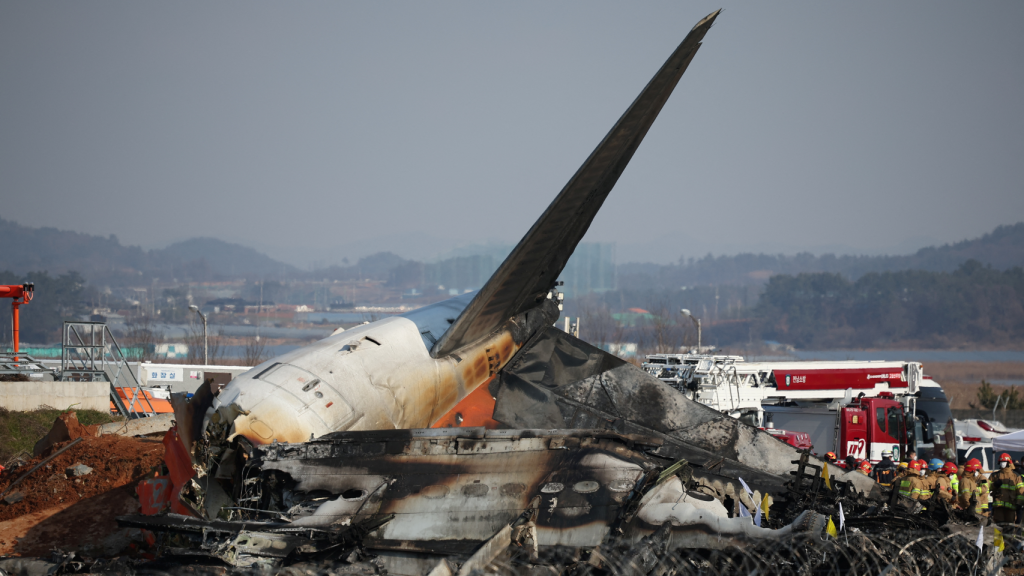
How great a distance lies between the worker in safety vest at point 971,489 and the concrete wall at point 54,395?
83.0 feet

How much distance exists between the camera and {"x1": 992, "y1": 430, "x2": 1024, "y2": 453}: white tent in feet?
88.4

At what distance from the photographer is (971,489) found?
1520cm

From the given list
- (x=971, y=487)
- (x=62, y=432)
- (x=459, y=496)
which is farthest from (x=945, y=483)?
(x=62, y=432)

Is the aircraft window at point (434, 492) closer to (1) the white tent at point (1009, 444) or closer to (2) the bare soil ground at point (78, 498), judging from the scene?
(2) the bare soil ground at point (78, 498)

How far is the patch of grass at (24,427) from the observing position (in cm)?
2125

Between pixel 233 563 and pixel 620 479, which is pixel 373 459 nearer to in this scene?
pixel 233 563

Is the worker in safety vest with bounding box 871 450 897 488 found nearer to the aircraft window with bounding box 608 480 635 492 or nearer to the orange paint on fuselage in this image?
the orange paint on fuselage

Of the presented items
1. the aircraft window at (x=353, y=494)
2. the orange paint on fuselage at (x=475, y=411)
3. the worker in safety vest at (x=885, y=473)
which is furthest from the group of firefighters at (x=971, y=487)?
the aircraft window at (x=353, y=494)

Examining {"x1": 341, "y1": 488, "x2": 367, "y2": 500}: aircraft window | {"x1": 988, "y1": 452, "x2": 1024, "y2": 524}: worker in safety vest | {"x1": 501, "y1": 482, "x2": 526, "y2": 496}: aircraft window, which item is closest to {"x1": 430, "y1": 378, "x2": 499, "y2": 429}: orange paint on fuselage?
{"x1": 341, "y1": 488, "x2": 367, "y2": 500}: aircraft window

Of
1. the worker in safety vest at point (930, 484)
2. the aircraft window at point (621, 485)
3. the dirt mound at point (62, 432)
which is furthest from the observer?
the dirt mound at point (62, 432)

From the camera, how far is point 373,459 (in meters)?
9.93

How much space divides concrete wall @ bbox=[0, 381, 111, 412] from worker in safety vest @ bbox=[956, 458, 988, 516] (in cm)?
2531

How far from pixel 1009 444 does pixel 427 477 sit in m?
26.0

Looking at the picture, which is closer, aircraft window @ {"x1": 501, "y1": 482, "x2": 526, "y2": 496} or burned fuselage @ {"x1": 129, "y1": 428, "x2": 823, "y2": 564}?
burned fuselage @ {"x1": 129, "y1": 428, "x2": 823, "y2": 564}
